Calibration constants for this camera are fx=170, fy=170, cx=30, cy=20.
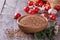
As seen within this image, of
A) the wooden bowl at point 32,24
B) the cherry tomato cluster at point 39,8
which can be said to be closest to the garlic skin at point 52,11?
the cherry tomato cluster at point 39,8

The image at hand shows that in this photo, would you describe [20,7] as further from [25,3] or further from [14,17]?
[14,17]

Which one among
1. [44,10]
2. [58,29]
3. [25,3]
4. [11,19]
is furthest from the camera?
[25,3]

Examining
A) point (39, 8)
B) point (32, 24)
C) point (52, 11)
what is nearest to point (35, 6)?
point (39, 8)

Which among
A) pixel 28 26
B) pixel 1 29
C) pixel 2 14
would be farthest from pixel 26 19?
pixel 2 14

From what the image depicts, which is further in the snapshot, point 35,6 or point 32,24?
point 35,6

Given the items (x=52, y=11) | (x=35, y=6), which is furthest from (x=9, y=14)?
(x=52, y=11)

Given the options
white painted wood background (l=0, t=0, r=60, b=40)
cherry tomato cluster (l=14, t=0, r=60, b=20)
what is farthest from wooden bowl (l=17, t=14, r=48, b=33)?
cherry tomato cluster (l=14, t=0, r=60, b=20)

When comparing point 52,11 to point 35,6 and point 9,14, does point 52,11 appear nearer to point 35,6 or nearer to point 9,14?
point 35,6

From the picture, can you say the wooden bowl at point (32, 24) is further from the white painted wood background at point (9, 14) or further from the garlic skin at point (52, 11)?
the garlic skin at point (52, 11)

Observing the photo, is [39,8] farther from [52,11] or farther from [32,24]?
[32,24]
